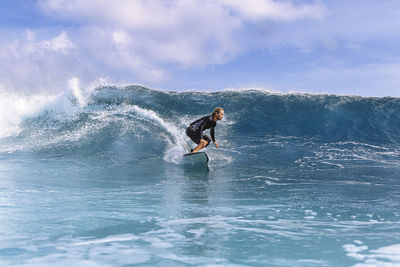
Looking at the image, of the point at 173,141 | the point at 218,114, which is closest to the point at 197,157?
the point at 218,114

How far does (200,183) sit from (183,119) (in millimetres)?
8789

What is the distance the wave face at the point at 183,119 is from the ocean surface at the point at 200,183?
0.29 ft

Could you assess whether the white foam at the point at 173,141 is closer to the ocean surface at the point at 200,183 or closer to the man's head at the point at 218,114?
the ocean surface at the point at 200,183

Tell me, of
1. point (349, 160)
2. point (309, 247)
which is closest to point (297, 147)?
point (349, 160)

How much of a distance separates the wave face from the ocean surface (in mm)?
88

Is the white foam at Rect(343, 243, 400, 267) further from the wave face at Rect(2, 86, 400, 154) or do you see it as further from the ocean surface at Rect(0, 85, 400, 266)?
the wave face at Rect(2, 86, 400, 154)

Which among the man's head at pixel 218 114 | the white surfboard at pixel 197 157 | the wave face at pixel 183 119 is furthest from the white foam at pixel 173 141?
the man's head at pixel 218 114

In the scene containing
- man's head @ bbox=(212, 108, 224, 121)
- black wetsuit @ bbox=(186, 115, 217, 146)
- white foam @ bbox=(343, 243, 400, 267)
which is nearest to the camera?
white foam @ bbox=(343, 243, 400, 267)

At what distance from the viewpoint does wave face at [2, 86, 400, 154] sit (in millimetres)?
13805

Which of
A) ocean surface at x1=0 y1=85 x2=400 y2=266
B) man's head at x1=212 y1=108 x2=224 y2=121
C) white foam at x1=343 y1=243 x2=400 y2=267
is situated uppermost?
man's head at x1=212 y1=108 x2=224 y2=121

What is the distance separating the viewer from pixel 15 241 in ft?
13.4

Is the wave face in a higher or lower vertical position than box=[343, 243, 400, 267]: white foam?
higher

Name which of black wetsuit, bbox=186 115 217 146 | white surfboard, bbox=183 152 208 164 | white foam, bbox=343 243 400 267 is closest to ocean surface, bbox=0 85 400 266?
white foam, bbox=343 243 400 267

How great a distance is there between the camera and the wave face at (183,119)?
45.3ft
